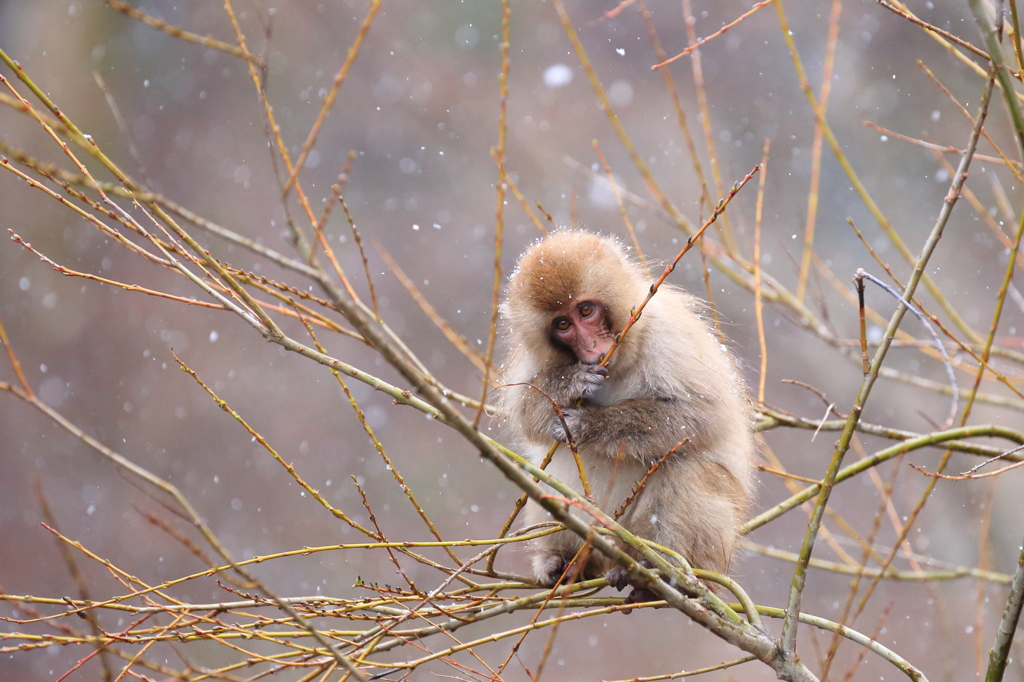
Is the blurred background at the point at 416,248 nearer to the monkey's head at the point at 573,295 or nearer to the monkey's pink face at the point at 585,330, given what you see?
the monkey's head at the point at 573,295

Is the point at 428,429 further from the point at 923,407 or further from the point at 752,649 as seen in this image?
the point at 752,649

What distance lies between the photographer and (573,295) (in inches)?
122

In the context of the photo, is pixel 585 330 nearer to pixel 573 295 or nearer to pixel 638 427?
pixel 573 295

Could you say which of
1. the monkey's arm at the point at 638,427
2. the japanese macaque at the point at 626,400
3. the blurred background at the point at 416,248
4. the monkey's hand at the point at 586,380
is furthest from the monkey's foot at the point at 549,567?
the blurred background at the point at 416,248

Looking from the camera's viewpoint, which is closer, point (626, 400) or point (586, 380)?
point (586, 380)

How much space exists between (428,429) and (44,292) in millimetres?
5796

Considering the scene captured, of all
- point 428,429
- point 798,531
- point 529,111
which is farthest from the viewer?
point 529,111

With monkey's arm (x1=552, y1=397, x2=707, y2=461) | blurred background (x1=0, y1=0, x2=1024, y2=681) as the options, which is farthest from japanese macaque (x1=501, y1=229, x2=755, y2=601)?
blurred background (x1=0, y1=0, x2=1024, y2=681)

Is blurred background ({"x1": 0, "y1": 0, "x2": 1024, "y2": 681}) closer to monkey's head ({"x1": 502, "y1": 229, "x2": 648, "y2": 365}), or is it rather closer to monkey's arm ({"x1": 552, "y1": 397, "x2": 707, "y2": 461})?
monkey's head ({"x1": 502, "y1": 229, "x2": 648, "y2": 365})

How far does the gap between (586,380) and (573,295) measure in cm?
37

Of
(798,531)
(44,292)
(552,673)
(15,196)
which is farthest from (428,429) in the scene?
(15,196)

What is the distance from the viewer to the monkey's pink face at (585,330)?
3076 mm

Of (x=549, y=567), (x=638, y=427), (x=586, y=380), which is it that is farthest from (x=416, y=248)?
(x=586, y=380)

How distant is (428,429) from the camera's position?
1078 centimetres
